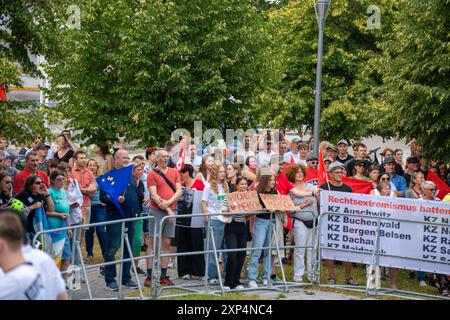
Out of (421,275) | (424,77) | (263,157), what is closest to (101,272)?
(421,275)

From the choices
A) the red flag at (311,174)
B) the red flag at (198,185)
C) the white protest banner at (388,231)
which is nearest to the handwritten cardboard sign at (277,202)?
the white protest banner at (388,231)

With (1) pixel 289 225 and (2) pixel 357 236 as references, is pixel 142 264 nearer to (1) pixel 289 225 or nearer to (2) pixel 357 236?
(1) pixel 289 225

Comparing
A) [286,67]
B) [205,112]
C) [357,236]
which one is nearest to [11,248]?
[357,236]

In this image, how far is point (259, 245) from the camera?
14.1 m

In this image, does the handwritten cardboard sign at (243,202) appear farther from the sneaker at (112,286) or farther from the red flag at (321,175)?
the sneaker at (112,286)

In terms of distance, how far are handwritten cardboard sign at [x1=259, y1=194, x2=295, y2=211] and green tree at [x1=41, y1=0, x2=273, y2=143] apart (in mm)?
10145

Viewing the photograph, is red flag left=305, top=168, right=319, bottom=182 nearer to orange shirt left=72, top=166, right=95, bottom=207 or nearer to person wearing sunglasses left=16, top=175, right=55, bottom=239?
orange shirt left=72, top=166, right=95, bottom=207

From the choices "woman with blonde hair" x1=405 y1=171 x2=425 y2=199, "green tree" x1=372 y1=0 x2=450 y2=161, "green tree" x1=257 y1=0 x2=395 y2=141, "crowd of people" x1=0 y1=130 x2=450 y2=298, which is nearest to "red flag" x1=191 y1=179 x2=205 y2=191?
"crowd of people" x1=0 y1=130 x2=450 y2=298

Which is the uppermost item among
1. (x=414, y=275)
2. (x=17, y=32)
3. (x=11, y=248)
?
(x=17, y=32)

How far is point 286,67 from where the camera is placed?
34812mm

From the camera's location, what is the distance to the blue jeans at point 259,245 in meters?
14.0

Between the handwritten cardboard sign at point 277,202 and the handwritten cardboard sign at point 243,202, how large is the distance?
109 mm

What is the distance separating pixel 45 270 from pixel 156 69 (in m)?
17.4
